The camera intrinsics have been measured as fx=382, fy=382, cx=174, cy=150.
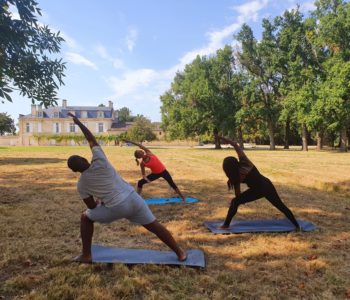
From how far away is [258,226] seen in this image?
287 inches

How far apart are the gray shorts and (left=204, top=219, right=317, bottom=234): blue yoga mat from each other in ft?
7.83

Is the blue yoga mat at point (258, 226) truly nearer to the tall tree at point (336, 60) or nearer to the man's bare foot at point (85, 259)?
the man's bare foot at point (85, 259)

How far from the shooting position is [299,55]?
45344 mm

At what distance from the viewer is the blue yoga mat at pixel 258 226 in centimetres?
696

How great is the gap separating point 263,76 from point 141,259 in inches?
1975

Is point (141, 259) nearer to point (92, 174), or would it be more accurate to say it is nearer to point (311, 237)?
point (92, 174)

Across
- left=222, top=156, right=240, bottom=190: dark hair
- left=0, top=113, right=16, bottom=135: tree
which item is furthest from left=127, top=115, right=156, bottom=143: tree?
left=222, top=156, right=240, bottom=190: dark hair

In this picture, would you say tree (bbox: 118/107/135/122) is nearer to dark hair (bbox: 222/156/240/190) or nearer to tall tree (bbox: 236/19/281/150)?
tall tree (bbox: 236/19/281/150)

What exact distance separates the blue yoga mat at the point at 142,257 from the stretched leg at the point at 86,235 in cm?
13

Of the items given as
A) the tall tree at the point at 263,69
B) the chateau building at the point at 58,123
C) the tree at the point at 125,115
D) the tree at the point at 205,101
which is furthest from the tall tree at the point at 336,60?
the tree at the point at 125,115

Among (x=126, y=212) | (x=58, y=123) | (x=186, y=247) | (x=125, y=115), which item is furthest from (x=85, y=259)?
(x=125, y=115)

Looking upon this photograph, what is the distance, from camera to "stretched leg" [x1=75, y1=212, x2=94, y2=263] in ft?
16.4

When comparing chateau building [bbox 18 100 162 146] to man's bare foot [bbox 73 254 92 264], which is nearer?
man's bare foot [bbox 73 254 92 264]

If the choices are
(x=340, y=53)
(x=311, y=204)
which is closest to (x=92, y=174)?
(x=311, y=204)
